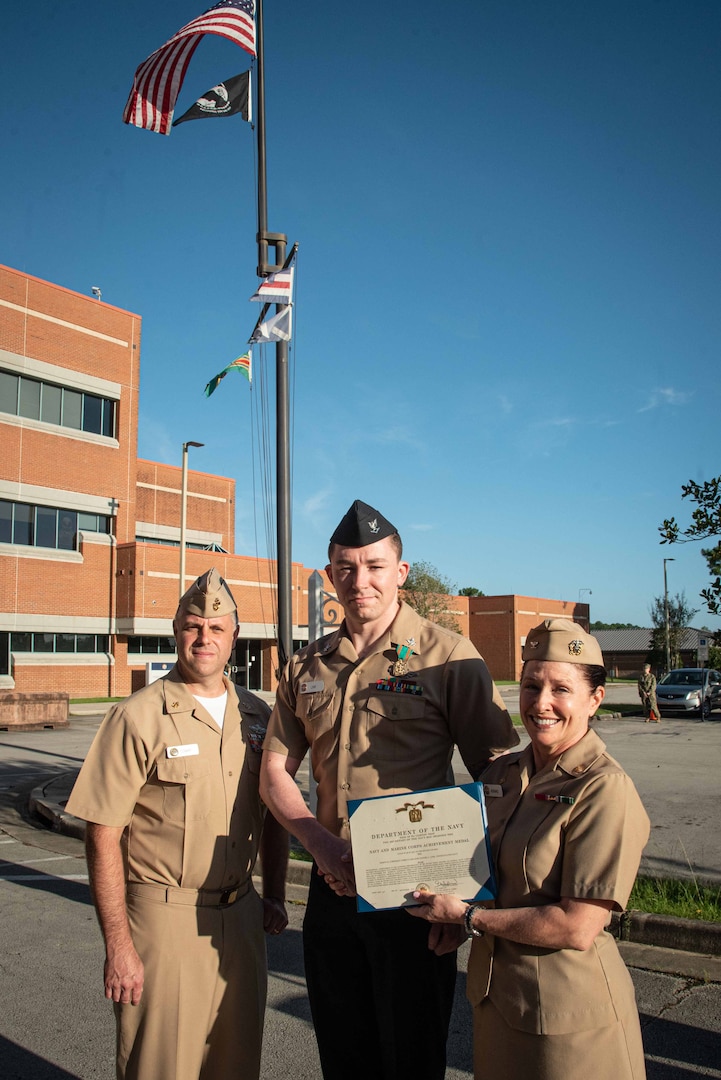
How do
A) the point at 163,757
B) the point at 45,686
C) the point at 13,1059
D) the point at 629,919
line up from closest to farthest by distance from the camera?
the point at 163,757 < the point at 13,1059 < the point at 629,919 < the point at 45,686

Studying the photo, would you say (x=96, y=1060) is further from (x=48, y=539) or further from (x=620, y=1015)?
(x=48, y=539)

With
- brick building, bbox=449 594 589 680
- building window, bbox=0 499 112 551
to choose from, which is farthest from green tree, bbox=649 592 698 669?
building window, bbox=0 499 112 551

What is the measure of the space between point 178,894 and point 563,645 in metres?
1.58

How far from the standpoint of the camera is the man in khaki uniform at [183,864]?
2789 mm

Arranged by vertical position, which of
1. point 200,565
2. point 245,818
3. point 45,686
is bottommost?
point 45,686

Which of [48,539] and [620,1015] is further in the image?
[48,539]

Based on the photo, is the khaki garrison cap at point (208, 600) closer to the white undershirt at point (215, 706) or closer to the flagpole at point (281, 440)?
the white undershirt at point (215, 706)

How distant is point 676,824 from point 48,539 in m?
31.0

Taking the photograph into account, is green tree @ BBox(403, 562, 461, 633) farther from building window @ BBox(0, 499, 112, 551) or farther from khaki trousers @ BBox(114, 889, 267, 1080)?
khaki trousers @ BBox(114, 889, 267, 1080)

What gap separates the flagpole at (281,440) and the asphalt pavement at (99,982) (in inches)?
89.1

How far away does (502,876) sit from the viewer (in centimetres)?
241

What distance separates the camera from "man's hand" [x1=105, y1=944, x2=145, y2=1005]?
8.97 feet

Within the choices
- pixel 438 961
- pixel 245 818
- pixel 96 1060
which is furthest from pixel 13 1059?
pixel 438 961

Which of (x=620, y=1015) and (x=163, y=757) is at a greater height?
(x=163, y=757)
